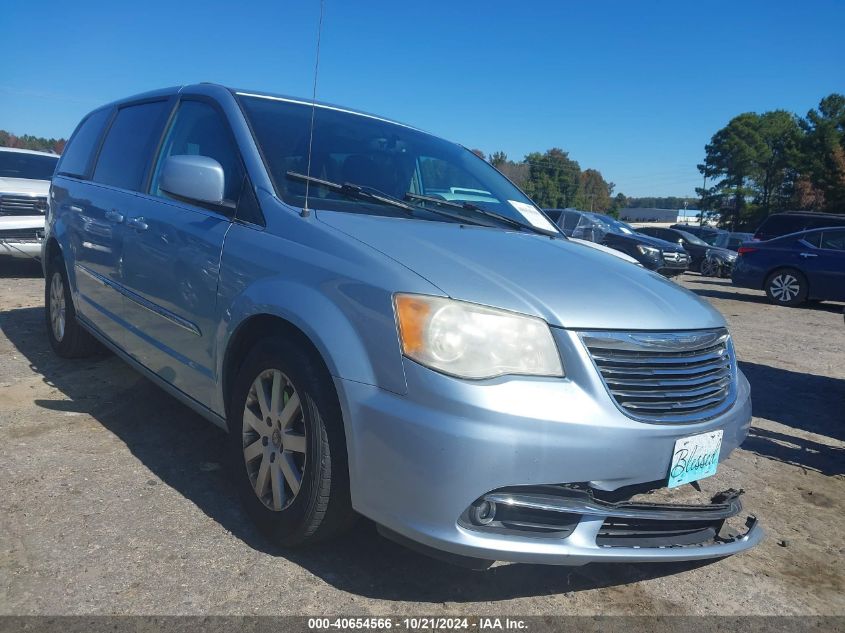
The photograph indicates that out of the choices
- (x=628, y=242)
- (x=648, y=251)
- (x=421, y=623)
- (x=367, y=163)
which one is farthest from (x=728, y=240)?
(x=421, y=623)

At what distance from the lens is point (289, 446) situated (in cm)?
245

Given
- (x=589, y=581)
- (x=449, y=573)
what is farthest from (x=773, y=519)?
(x=449, y=573)

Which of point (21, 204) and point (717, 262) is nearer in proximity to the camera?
point (21, 204)

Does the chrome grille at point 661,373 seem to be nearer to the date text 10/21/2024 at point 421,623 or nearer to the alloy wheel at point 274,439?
the date text 10/21/2024 at point 421,623

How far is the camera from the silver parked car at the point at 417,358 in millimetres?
2061

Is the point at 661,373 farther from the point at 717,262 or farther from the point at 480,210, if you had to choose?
the point at 717,262

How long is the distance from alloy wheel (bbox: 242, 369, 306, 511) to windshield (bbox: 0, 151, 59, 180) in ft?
29.1

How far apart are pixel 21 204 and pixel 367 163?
7692 millimetres

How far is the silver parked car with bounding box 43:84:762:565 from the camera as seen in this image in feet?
6.76

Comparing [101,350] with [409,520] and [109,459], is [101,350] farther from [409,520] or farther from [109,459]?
[409,520]

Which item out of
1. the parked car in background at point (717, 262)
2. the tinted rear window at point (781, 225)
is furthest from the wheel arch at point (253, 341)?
the parked car in background at point (717, 262)

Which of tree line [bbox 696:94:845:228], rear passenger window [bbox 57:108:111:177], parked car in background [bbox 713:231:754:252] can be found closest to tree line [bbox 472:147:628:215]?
tree line [bbox 696:94:845:228]

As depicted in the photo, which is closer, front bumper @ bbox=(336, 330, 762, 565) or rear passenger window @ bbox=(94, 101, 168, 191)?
front bumper @ bbox=(336, 330, 762, 565)

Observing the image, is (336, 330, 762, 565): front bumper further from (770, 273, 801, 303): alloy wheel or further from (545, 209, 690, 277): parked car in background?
(770, 273, 801, 303): alloy wheel
